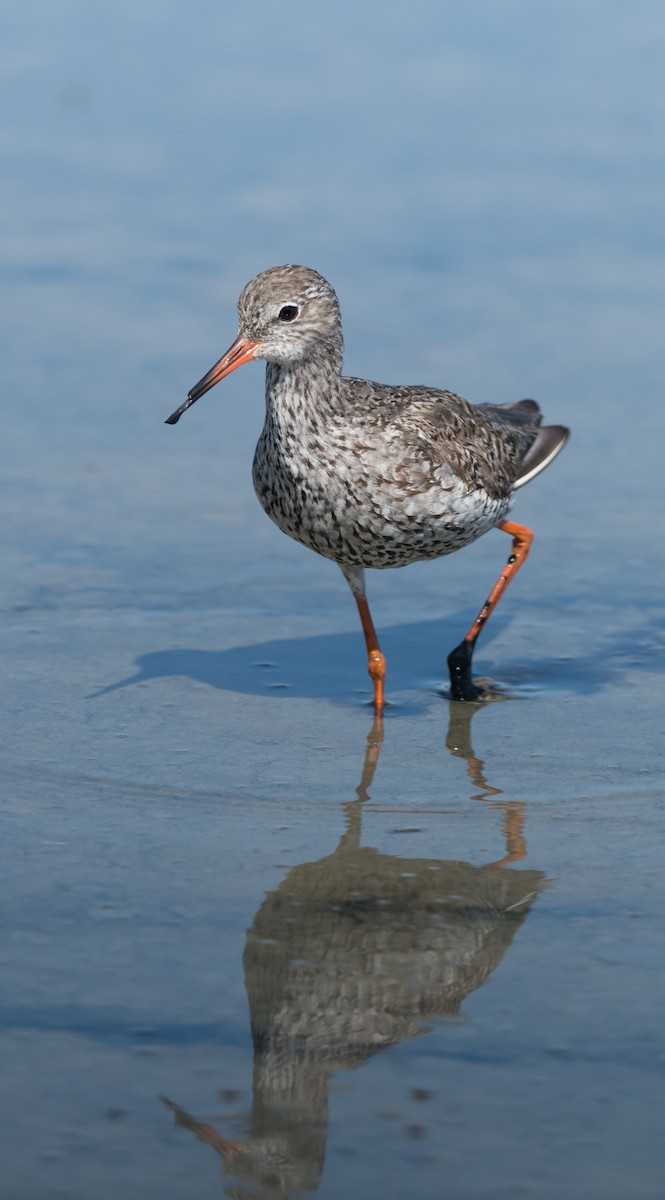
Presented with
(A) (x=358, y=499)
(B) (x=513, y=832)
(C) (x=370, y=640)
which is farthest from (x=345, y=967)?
(C) (x=370, y=640)

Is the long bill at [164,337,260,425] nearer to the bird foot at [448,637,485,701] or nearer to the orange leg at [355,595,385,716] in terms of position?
the orange leg at [355,595,385,716]

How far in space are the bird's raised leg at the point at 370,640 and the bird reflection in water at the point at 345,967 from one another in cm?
154

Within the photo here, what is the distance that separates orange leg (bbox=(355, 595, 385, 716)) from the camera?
8305 millimetres

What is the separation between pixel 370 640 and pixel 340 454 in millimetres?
1071

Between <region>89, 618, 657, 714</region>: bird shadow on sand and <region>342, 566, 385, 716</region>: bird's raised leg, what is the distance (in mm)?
131

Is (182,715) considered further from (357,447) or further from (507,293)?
(507,293)

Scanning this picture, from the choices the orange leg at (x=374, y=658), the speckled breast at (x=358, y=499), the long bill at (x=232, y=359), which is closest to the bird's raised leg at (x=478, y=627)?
the orange leg at (x=374, y=658)

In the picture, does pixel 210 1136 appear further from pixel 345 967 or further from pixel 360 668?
pixel 360 668

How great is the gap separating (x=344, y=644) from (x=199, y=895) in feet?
10.6

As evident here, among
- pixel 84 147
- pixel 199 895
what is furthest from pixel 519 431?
pixel 84 147

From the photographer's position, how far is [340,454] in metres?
7.80

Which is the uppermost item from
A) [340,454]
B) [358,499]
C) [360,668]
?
[340,454]

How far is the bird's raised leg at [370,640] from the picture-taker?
8.34m

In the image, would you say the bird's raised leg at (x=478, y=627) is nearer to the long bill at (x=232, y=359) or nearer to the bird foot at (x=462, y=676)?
the bird foot at (x=462, y=676)
